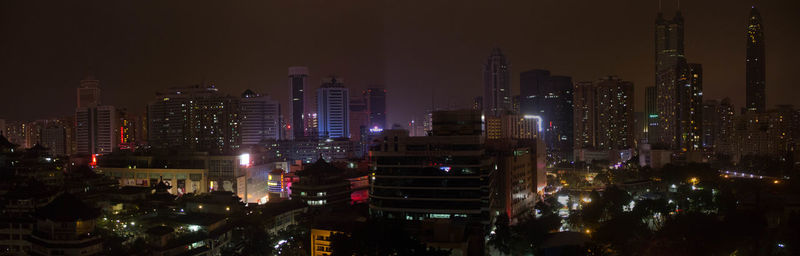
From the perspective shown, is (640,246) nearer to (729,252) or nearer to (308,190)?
(729,252)

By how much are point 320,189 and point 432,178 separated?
25.8 ft

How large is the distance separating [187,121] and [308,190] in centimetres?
3042

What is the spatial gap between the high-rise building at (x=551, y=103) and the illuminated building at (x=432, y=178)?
52.4m

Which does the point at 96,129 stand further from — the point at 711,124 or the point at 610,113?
the point at 711,124

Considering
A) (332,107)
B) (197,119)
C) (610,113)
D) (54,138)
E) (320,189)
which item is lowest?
(320,189)

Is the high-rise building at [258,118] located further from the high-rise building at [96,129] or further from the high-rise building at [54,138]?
the high-rise building at [54,138]

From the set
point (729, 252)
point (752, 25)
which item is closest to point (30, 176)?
point (729, 252)

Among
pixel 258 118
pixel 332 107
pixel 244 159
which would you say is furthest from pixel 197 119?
pixel 332 107

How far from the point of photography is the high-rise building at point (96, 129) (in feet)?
183

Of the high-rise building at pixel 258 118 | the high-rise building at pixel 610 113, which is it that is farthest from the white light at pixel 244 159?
the high-rise building at pixel 610 113

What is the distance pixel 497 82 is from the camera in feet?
249

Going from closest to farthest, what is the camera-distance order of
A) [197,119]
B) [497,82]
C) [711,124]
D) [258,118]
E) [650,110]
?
[197,119]
[258,118]
[711,124]
[650,110]
[497,82]

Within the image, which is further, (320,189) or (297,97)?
(297,97)

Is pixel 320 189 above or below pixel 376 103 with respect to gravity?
below
